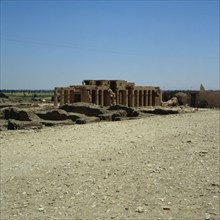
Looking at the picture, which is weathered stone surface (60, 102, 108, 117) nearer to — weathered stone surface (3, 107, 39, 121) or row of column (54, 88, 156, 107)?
weathered stone surface (3, 107, 39, 121)

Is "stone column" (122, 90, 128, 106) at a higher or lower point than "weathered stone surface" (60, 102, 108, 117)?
higher

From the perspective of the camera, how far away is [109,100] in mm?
33469

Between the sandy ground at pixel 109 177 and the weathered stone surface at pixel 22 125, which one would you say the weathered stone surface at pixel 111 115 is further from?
the sandy ground at pixel 109 177

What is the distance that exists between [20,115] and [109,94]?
51.9 feet

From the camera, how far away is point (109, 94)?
33.3 metres

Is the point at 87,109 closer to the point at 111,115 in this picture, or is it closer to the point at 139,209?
the point at 111,115

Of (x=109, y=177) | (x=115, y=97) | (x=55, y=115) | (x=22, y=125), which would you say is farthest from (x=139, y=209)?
(x=115, y=97)

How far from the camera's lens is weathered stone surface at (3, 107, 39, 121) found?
697 inches

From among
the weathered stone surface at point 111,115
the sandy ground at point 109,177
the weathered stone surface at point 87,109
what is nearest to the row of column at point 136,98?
the weathered stone surface at point 87,109

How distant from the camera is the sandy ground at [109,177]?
7699 millimetres

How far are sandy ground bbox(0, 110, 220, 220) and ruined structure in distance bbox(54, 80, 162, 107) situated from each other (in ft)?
58.0

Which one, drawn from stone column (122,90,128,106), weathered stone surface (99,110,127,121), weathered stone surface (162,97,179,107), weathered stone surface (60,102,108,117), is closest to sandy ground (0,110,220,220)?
weathered stone surface (99,110,127,121)

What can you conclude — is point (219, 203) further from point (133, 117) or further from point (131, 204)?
point (133, 117)

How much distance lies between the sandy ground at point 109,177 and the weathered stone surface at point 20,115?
14.4 feet
